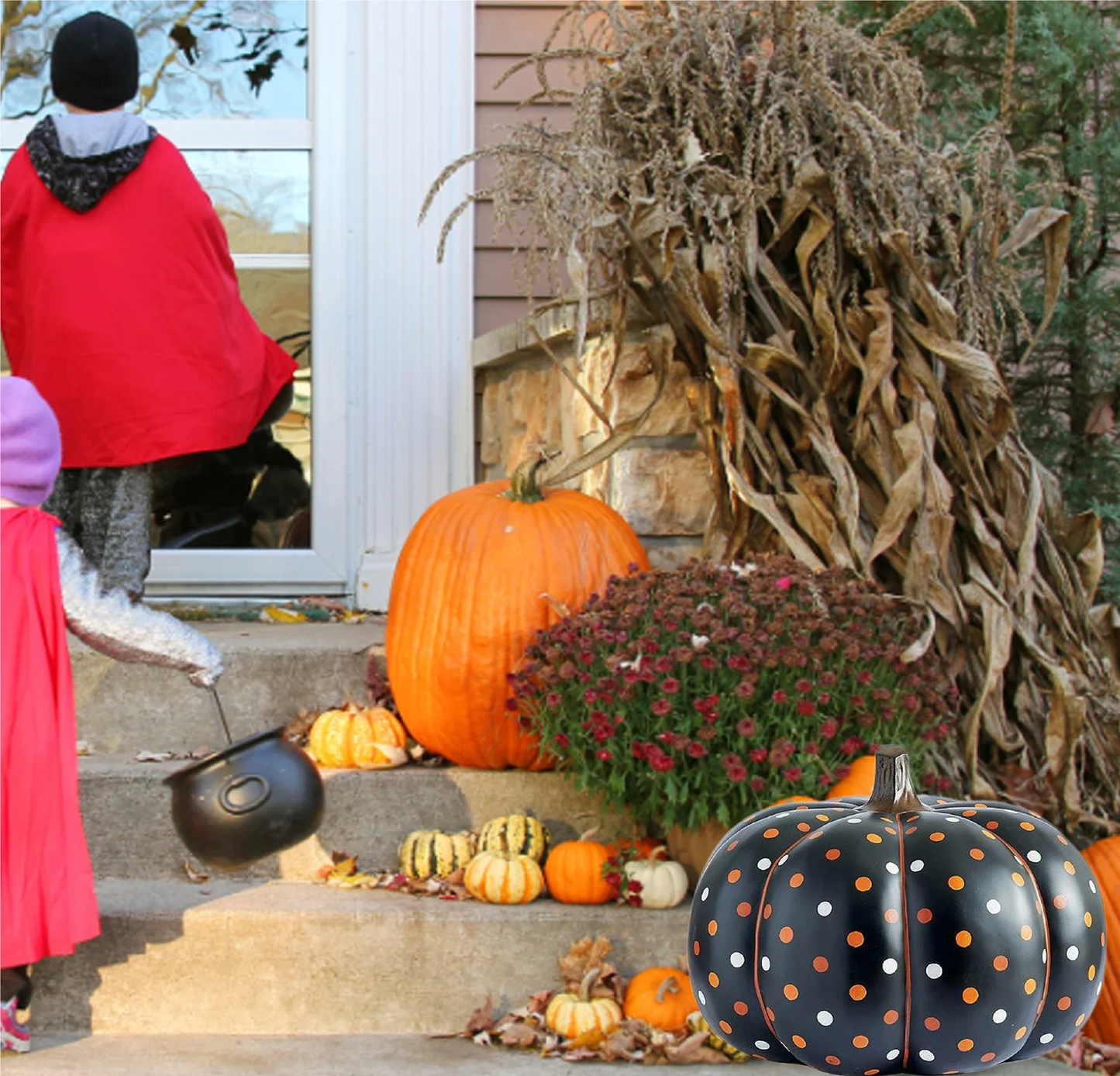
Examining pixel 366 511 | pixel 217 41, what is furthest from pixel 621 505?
pixel 217 41

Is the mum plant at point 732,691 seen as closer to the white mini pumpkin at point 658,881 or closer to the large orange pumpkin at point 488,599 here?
the white mini pumpkin at point 658,881

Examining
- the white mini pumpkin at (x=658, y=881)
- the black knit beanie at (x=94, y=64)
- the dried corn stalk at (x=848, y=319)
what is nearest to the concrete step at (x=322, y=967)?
the white mini pumpkin at (x=658, y=881)

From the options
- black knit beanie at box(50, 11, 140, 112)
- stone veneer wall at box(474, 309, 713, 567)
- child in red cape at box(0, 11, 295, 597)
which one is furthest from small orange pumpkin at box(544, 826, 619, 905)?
black knit beanie at box(50, 11, 140, 112)

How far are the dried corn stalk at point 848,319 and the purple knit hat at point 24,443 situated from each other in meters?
0.98

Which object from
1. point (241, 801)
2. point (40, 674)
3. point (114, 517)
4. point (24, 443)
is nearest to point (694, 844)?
point (241, 801)

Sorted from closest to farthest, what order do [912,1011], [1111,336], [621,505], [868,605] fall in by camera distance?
[912,1011] → [868,605] → [621,505] → [1111,336]

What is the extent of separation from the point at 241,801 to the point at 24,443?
2.56 feet

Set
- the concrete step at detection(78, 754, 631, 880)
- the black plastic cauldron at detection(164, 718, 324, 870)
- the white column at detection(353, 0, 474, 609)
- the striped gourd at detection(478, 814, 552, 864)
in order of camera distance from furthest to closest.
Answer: the white column at detection(353, 0, 474, 609), the concrete step at detection(78, 754, 631, 880), the striped gourd at detection(478, 814, 552, 864), the black plastic cauldron at detection(164, 718, 324, 870)

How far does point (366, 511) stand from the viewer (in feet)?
14.0

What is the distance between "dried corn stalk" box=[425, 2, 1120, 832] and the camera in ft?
9.08

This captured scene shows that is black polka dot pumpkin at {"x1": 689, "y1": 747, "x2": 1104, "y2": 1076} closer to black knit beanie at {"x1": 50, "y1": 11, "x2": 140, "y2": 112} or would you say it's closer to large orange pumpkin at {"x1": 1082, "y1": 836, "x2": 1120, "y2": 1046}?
large orange pumpkin at {"x1": 1082, "y1": 836, "x2": 1120, "y2": 1046}

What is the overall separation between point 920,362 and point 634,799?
43.7 inches

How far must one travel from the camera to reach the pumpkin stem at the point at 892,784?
0.84m

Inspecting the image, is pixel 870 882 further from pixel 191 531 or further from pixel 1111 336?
pixel 191 531
